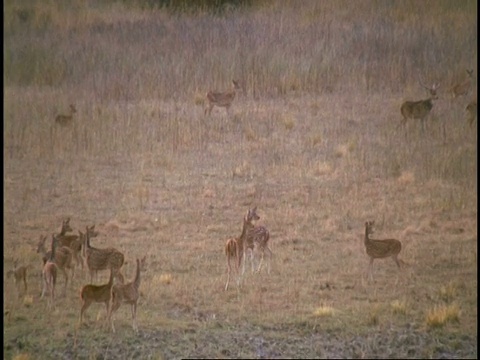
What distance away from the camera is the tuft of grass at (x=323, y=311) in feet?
13.7

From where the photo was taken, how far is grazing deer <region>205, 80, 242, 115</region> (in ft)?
14.0

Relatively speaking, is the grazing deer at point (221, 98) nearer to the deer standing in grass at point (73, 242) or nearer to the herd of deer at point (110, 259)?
the herd of deer at point (110, 259)

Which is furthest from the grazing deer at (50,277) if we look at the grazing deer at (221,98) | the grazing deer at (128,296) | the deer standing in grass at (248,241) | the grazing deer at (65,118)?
the grazing deer at (221,98)

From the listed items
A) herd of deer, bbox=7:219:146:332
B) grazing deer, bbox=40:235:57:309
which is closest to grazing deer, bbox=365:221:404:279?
herd of deer, bbox=7:219:146:332

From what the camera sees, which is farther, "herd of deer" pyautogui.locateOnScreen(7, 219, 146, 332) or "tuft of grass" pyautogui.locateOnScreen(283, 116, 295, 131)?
"tuft of grass" pyautogui.locateOnScreen(283, 116, 295, 131)

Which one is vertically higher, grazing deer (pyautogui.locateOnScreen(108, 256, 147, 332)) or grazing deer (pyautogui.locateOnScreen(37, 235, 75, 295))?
grazing deer (pyautogui.locateOnScreen(37, 235, 75, 295))

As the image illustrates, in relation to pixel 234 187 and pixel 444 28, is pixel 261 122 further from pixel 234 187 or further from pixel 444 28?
pixel 444 28

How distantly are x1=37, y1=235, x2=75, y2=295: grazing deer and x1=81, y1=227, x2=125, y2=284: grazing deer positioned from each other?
0.07 m

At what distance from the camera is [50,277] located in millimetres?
4164

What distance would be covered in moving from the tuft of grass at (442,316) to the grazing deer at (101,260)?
133 centimetres

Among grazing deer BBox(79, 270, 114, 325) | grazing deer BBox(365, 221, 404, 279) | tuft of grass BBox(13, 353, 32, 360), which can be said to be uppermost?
grazing deer BBox(365, 221, 404, 279)

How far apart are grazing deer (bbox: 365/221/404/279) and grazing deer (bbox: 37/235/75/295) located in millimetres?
1276

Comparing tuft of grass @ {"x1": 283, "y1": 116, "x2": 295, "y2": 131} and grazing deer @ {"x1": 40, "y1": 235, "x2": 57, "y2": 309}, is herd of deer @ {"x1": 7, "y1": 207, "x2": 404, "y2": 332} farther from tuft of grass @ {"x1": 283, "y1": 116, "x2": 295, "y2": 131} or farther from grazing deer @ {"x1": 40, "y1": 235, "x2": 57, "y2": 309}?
tuft of grass @ {"x1": 283, "y1": 116, "x2": 295, "y2": 131}

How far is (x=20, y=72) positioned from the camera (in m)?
4.23
